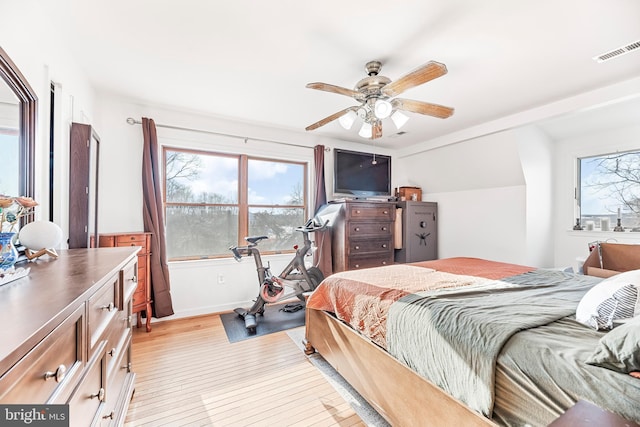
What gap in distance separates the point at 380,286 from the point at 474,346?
844mm

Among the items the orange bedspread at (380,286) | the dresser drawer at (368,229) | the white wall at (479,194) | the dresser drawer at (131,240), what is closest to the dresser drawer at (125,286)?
the dresser drawer at (131,240)

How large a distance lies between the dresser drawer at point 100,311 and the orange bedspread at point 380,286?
138 cm

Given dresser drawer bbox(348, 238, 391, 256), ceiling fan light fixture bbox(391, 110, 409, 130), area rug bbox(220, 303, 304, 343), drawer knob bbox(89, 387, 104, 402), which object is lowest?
area rug bbox(220, 303, 304, 343)

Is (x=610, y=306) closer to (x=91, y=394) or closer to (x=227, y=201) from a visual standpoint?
(x=91, y=394)

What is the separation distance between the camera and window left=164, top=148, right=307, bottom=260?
346 cm

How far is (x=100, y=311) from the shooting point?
3.50 feet

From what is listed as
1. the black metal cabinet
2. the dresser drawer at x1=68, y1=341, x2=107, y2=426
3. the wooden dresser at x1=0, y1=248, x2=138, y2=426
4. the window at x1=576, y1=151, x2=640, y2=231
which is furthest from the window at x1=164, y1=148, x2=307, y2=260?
the window at x1=576, y1=151, x2=640, y2=231

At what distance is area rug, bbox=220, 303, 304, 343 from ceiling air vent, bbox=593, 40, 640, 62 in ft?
11.8

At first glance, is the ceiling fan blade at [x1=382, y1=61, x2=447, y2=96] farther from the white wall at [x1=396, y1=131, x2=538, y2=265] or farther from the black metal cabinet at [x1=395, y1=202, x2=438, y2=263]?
the black metal cabinet at [x1=395, y1=202, x2=438, y2=263]

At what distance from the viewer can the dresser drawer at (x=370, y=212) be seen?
3.88m

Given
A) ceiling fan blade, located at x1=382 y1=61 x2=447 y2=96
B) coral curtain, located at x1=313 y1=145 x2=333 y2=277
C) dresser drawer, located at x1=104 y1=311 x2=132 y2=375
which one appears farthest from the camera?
coral curtain, located at x1=313 y1=145 x2=333 y2=277

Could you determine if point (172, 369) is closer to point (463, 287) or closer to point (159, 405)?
point (159, 405)

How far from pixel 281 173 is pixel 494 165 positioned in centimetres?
302

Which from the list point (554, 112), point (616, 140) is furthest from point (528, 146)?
point (616, 140)
